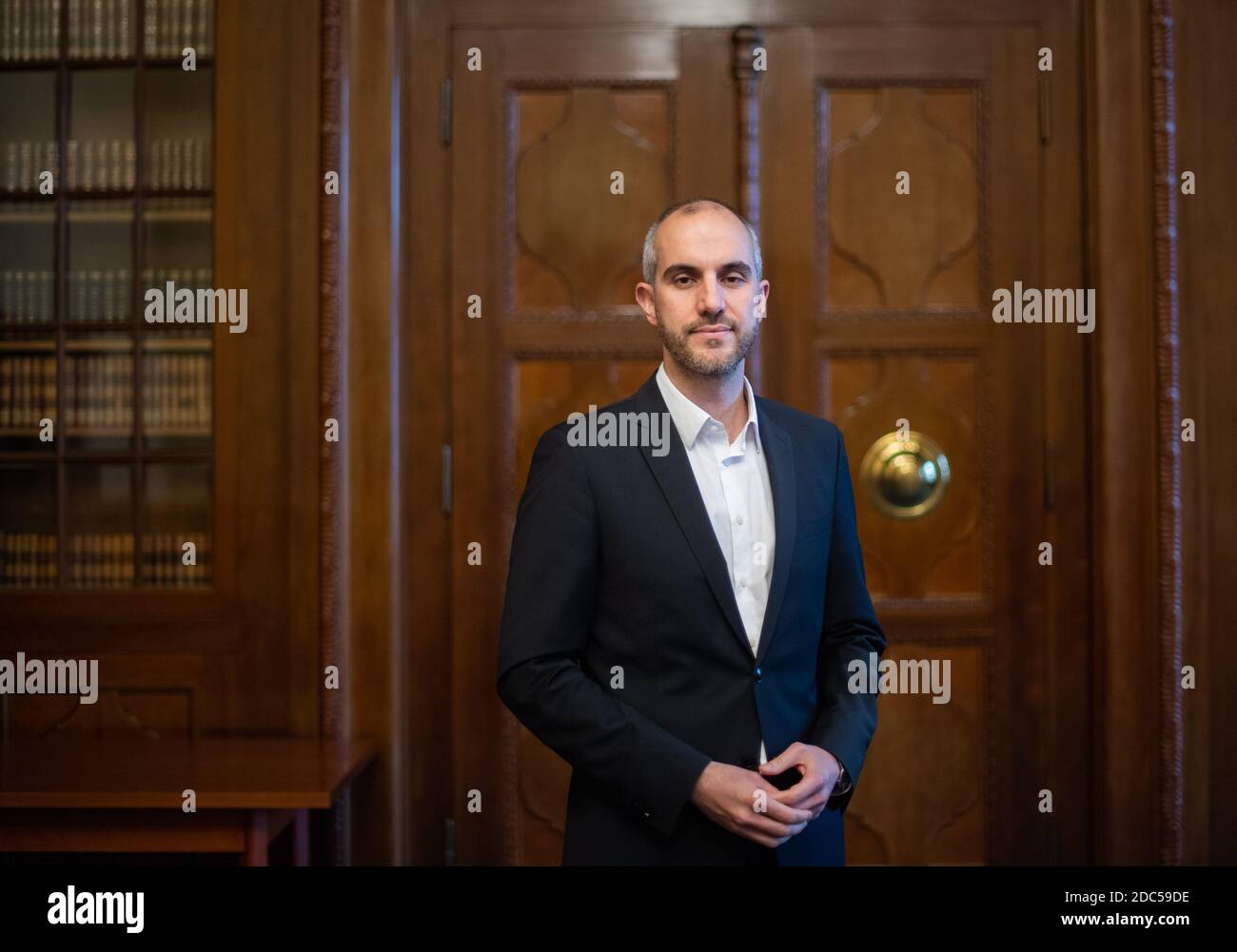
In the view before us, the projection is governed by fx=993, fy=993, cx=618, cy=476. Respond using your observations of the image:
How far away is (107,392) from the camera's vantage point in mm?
2719

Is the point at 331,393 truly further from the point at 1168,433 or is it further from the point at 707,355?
the point at 1168,433

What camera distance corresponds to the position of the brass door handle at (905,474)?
2.73m

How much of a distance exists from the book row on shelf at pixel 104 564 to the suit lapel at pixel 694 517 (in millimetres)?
1628

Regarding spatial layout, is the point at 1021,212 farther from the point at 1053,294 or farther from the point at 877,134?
the point at 877,134

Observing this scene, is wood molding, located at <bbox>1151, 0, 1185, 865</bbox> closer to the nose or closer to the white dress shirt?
the white dress shirt

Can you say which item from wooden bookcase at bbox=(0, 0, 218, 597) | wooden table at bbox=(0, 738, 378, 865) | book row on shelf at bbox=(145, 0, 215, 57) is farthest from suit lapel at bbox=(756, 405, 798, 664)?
book row on shelf at bbox=(145, 0, 215, 57)

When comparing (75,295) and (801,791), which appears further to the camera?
(75,295)

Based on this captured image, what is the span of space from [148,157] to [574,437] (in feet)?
5.90

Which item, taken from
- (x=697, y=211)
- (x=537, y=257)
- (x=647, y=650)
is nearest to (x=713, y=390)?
(x=697, y=211)

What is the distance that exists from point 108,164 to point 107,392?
2.07 ft

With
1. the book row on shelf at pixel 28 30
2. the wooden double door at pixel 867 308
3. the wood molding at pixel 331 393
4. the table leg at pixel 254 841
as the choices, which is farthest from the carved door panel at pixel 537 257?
the book row on shelf at pixel 28 30

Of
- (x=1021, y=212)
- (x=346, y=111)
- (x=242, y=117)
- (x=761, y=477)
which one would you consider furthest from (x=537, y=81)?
(x=761, y=477)

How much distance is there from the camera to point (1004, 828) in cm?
271

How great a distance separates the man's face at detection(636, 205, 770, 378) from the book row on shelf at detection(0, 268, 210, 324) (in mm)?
1696
